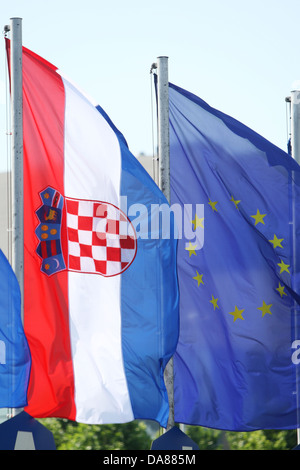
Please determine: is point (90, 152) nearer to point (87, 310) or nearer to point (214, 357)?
point (87, 310)

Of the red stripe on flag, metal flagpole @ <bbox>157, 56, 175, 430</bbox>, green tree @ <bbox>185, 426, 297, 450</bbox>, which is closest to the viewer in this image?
the red stripe on flag

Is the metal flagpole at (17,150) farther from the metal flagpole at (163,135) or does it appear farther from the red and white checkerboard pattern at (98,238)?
the metal flagpole at (163,135)

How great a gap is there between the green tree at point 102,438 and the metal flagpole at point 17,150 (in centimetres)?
847

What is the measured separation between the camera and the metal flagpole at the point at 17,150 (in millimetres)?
9875

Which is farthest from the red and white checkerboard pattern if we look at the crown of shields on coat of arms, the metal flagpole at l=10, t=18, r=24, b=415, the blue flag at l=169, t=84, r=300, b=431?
the blue flag at l=169, t=84, r=300, b=431

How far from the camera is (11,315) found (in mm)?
9625

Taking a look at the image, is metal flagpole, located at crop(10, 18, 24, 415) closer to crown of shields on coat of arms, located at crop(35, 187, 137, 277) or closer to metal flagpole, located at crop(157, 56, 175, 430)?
crown of shields on coat of arms, located at crop(35, 187, 137, 277)

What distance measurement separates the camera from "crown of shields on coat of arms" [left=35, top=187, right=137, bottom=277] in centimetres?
1007

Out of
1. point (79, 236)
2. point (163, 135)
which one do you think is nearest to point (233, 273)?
point (163, 135)

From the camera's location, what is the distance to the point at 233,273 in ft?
36.7

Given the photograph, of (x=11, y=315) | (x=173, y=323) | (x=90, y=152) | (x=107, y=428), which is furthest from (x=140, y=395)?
(x=107, y=428)

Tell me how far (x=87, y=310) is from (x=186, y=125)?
2705 mm

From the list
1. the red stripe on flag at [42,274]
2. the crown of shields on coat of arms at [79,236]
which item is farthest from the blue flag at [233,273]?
the red stripe on flag at [42,274]

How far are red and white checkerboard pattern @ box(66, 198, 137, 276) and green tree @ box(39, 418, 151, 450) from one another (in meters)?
8.18
